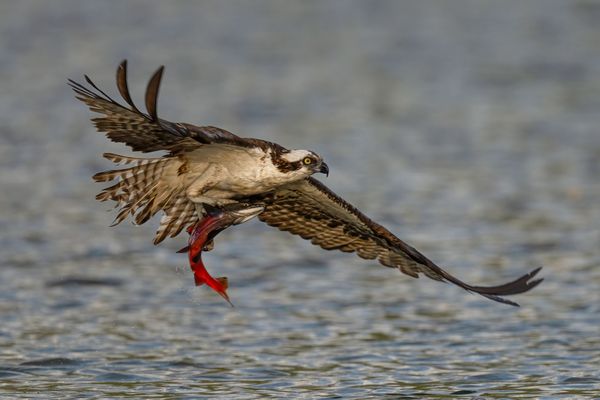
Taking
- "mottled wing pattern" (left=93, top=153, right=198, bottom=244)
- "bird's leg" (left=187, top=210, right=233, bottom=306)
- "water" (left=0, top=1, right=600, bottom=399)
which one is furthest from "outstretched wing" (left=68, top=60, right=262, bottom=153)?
"water" (left=0, top=1, right=600, bottom=399)

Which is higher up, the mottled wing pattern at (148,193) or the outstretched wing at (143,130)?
the outstretched wing at (143,130)

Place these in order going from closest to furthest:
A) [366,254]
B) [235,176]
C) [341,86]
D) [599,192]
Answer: [235,176]
[366,254]
[599,192]
[341,86]

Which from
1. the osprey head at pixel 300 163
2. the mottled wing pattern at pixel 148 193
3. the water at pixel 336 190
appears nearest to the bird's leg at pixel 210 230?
the mottled wing pattern at pixel 148 193

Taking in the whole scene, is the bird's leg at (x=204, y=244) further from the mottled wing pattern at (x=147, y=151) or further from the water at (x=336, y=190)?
the water at (x=336, y=190)

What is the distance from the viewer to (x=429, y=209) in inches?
555

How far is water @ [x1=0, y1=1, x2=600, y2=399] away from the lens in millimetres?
9555

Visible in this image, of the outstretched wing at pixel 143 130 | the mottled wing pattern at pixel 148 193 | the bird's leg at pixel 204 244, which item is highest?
the outstretched wing at pixel 143 130

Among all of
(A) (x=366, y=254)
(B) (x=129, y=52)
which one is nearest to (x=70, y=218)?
(A) (x=366, y=254)

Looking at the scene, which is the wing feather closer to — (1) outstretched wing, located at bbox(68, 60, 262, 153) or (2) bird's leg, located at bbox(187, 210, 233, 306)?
(1) outstretched wing, located at bbox(68, 60, 262, 153)

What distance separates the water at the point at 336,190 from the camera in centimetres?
955

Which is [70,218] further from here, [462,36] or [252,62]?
[462,36]

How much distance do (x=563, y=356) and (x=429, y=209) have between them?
4.51 m

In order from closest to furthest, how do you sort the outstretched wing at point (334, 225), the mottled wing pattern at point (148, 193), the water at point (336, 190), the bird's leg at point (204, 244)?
the bird's leg at point (204, 244), the mottled wing pattern at point (148, 193), the outstretched wing at point (334, 225), the water at point (336, 190)

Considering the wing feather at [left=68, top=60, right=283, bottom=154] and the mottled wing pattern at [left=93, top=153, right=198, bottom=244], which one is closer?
the wing feather at [left=68, top=60, right=283, bottom=154]
